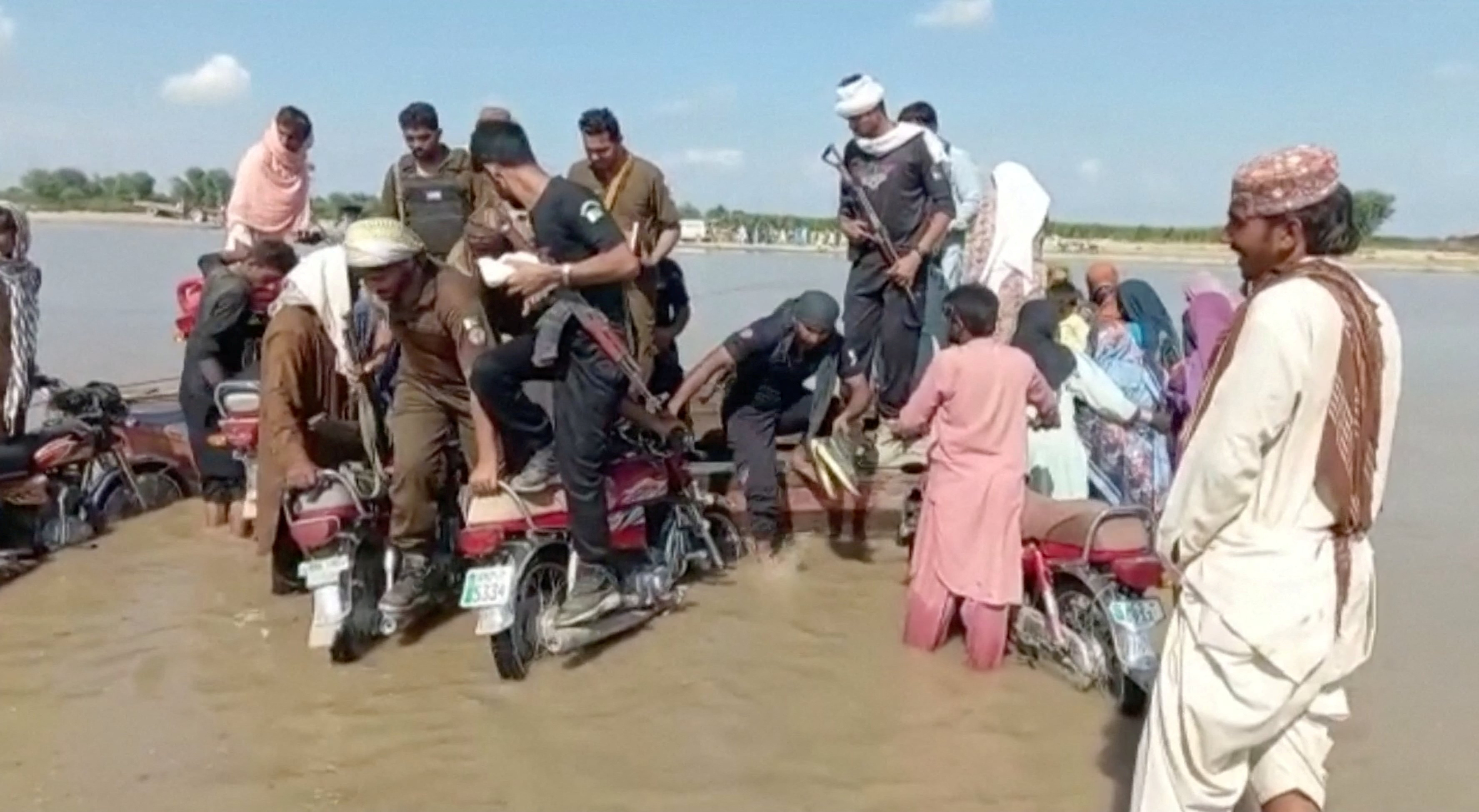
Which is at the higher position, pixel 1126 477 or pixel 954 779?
pixel 1126 477

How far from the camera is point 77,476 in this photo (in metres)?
7.34

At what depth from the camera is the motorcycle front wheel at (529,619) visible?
5.29 meters

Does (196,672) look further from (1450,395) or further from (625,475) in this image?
(1450,395)

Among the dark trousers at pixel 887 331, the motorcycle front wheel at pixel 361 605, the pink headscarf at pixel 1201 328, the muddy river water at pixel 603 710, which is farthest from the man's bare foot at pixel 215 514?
the pink headscarf at pixel 1201 328

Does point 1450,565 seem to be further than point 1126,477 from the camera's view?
Yes

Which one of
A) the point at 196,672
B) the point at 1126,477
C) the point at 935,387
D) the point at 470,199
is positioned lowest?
the point at 196,672

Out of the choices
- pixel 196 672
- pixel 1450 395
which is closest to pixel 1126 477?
pixel 196 672

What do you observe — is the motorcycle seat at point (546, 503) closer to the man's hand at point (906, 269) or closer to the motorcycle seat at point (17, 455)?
the man's hand at point (906, 269)

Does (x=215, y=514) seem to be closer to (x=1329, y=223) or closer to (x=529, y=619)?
(x=529, y=619)

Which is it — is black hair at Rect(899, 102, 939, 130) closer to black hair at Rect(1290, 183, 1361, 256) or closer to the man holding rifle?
the man holding rifle

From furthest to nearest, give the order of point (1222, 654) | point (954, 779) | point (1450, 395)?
point (1450, 395)
point (954, 779)
point (1222, 654)

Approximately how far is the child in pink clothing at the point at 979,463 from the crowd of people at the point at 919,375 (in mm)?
14

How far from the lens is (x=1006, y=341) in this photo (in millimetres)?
7629

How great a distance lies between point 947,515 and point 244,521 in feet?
12.6
